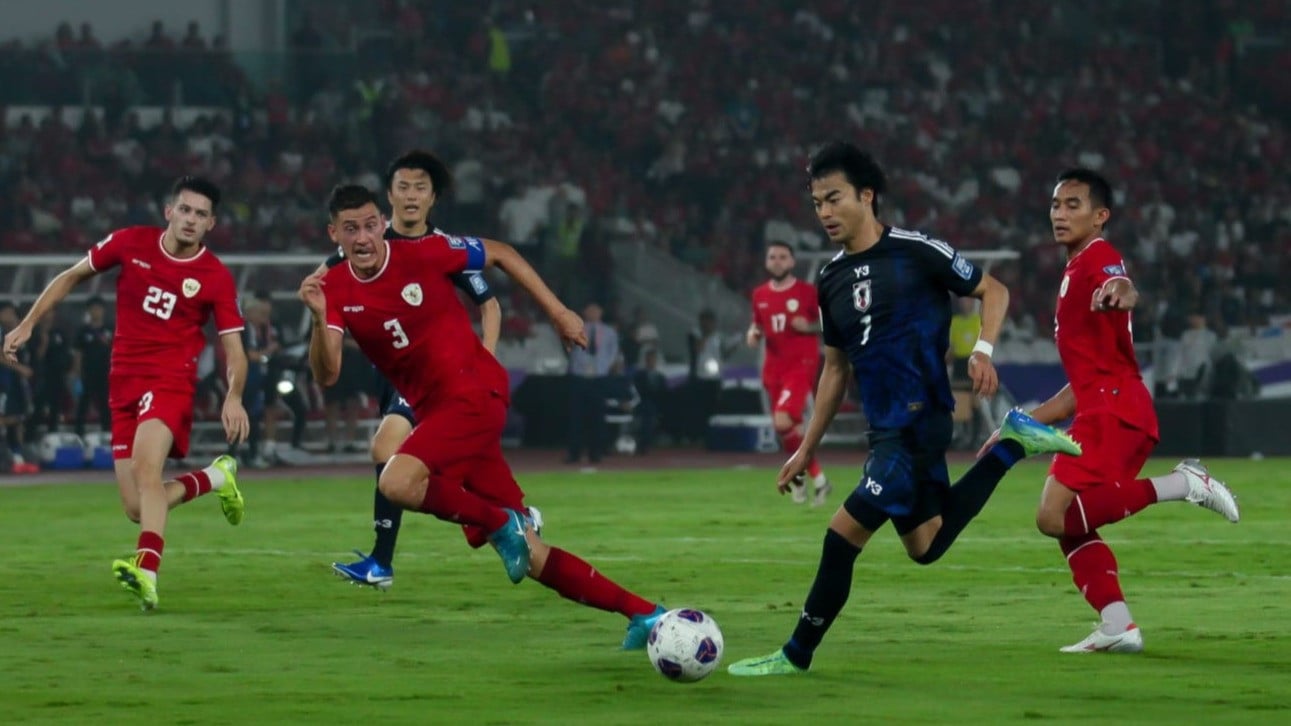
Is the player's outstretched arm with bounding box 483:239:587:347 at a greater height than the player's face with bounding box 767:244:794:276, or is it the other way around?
the player's outstretched arm with bounding box 483:239:587:347

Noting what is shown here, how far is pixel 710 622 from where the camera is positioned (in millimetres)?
8438

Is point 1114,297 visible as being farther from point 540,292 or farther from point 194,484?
point 194,484

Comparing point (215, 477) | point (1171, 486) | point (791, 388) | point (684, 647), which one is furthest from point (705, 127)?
point (684, 647)

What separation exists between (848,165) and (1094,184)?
5.56ft

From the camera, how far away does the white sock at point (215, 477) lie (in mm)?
12633

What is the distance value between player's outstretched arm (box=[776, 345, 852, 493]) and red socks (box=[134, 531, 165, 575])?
153 inches

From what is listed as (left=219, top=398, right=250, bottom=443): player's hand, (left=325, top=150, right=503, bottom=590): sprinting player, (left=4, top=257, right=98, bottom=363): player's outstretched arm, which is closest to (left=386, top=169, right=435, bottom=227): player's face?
(left=325, top=150, right=503, bottom=590): sprinting player

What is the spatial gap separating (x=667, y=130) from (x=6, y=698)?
96.4 ft

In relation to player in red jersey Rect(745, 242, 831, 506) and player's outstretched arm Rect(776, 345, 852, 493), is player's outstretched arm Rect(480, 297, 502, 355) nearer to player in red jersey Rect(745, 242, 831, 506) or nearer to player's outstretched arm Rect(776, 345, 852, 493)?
player's outstretched arm Rect(776, 345, 852, 493)

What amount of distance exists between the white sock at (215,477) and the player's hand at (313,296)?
333 centimetres

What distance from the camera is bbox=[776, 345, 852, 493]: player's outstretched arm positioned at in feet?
29.2

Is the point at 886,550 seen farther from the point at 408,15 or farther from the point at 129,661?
the point at 408,15

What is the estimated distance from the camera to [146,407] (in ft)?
39.2

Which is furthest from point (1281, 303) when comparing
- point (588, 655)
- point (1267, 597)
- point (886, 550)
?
point (588, 655)
